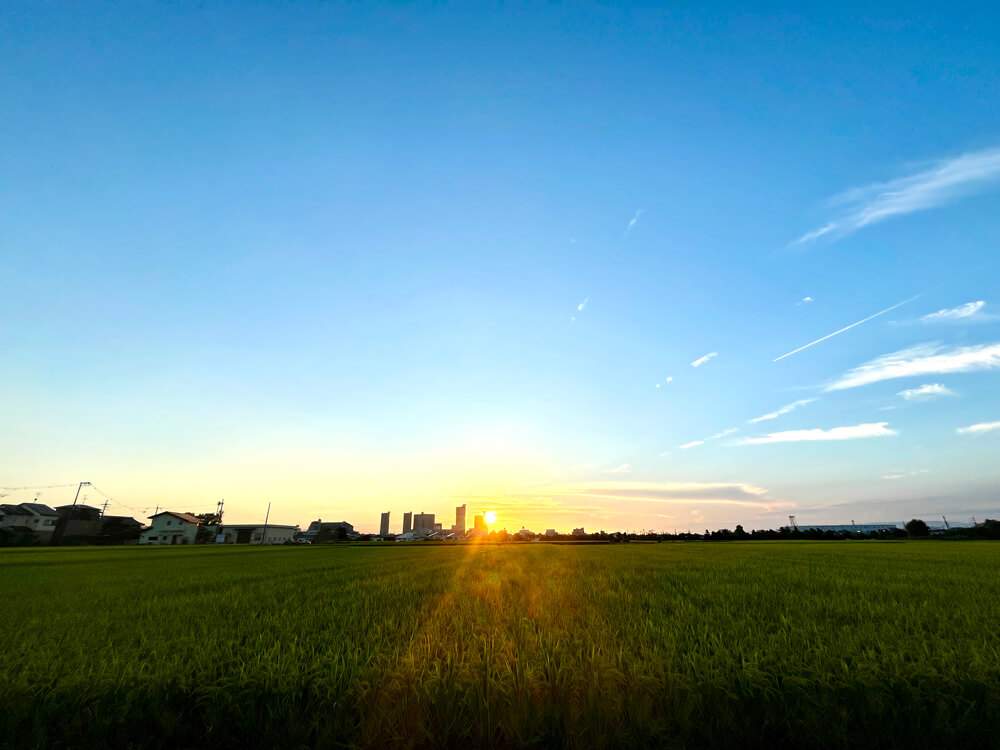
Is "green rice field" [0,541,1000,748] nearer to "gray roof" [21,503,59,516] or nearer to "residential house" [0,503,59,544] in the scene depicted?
"residential house" [0,503,59,544]

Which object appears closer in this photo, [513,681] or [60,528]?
[513,681]

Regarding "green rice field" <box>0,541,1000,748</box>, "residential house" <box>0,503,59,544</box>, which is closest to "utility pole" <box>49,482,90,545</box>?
"residential house" <box>0,503,59,544</box>

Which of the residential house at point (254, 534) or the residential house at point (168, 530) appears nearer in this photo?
the residential house at point (168, 530)

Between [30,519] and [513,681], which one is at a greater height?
[30,519]

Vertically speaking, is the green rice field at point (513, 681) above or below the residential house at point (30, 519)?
below

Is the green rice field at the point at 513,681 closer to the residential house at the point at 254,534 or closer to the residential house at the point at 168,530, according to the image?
the residential house at the point at 168,530

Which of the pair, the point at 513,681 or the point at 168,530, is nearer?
the point at 513,681

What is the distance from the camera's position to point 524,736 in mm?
2469

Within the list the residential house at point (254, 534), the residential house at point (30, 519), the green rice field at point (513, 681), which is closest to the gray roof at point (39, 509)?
the residential house at point (30, 519)

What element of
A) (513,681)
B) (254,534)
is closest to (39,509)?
(254,534)

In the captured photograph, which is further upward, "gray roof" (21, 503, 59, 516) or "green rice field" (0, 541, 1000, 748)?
"gray roof" (21, 503, 59, 516)

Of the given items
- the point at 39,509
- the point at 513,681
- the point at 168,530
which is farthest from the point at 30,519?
the point at 513,681

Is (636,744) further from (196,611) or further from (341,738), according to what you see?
(196,611)

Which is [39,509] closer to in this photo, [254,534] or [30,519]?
A: [30,519]
